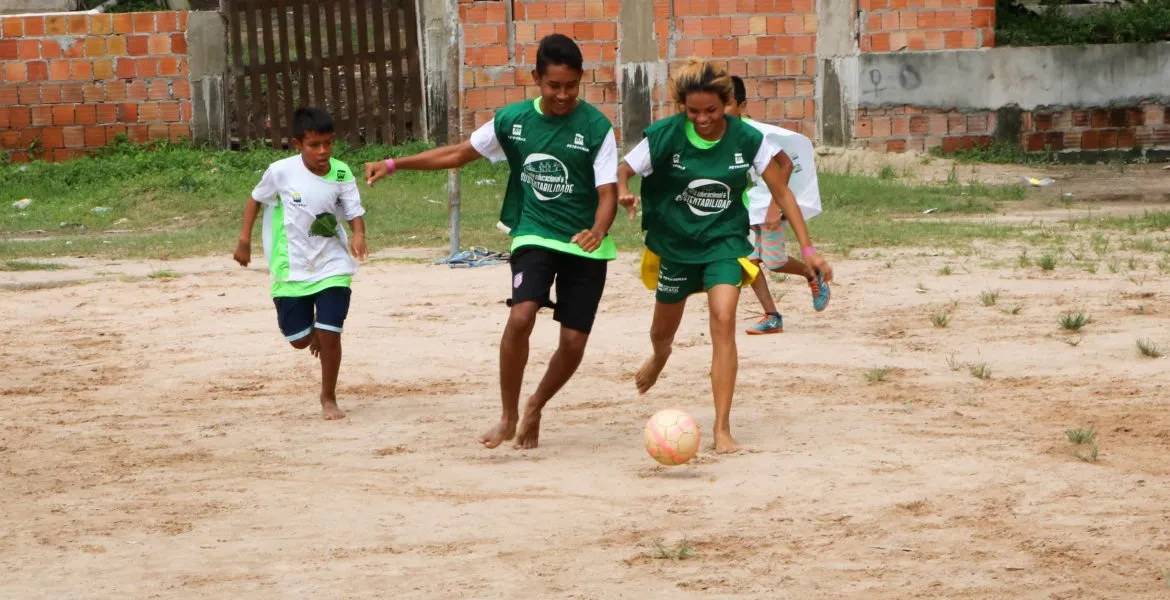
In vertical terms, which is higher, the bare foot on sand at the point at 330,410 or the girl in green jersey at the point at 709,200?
the girl in green jersey at the point at 709,200

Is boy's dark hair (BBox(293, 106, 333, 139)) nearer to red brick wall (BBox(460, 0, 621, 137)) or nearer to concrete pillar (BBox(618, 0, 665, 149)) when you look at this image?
red brick wall (BBox(460, 0, 621, 137))

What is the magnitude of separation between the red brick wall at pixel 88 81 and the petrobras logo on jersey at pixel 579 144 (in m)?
12.1

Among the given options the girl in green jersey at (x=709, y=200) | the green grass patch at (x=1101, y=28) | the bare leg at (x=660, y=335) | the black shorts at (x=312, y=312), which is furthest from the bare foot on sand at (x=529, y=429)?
the green grass patch at (x=1101, y=28)

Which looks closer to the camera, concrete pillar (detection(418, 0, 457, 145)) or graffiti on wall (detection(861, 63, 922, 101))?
graffiti on wall (detection(861, 63, 922, 101))

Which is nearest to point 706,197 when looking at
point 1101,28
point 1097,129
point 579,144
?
point 579,144

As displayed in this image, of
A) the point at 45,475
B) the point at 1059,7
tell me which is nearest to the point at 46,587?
the point at 45,475

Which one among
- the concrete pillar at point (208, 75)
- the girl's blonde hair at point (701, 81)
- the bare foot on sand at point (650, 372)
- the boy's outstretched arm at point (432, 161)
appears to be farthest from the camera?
the concrete pillar at point (208, 75)

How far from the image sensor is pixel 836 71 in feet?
54.9

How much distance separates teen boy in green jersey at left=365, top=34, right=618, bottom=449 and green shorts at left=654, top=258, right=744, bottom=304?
0.95 ft

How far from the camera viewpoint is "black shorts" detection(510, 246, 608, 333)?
19.1 ft

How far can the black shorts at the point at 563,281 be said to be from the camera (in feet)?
19.1

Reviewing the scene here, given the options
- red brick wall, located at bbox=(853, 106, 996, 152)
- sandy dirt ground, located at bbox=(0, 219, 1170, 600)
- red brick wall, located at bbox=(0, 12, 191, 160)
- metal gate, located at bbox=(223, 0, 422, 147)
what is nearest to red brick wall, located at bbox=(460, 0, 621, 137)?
metal gate, located at bbox=(223, 0, 422, 147)

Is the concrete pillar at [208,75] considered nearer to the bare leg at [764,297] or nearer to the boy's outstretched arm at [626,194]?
the bare leg at [764,297]

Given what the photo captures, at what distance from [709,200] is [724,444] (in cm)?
94
